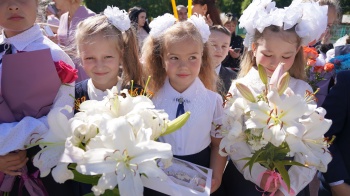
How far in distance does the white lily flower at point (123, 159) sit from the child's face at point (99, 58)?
1018 mm

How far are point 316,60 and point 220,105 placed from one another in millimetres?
1209

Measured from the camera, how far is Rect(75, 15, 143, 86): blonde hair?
8.03ft

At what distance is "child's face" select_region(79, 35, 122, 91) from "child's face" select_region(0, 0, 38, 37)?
0.33 metres

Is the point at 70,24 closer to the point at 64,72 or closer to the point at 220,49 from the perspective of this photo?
the point at 220,49

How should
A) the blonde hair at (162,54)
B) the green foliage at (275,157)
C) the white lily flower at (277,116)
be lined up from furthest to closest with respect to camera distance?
the blonde hair at (162,54) < the green foliage at (275,157) < the white lily flower at (277,116)

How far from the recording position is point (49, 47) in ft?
7.45

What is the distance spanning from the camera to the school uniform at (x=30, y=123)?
6.54 feet

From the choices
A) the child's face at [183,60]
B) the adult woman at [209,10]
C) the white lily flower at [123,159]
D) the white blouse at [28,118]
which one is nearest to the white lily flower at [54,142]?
the white lily flower at [123,159]

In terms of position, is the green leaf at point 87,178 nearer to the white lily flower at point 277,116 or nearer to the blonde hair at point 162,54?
the white lily flower at point 277,116

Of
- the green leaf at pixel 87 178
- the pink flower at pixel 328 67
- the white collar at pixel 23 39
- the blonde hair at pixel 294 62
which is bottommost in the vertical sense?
the pink flower at pixel 328 67

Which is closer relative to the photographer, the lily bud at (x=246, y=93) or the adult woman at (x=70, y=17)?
the lily bud at (x=246, y=93)

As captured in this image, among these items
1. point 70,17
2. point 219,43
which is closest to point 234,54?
point 219,43

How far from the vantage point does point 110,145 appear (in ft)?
4.66

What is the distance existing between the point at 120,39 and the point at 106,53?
0.47 feet
